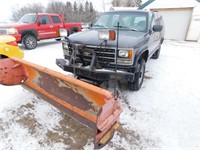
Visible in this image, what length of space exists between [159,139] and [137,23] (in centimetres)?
306

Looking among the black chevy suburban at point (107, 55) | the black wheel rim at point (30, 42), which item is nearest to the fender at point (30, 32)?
the black wheel rim at point (30, 42)

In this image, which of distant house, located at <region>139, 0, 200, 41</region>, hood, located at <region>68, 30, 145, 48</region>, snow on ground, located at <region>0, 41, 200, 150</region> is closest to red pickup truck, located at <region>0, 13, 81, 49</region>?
hood, located at <region>68, 30, 145, 48</region>

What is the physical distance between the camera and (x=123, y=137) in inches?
106

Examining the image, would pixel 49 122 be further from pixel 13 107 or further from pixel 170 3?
pixel 170 3

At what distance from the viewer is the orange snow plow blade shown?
1.95m

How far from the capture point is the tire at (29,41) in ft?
28.7

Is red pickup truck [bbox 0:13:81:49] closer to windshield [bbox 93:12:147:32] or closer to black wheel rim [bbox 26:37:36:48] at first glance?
black wheel rim [bbox 26:37:36:48]

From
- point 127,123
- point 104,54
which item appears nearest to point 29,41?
point 104,54

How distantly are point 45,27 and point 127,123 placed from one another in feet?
28.1

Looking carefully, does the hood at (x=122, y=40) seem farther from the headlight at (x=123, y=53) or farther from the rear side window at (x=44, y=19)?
the rear side window at (x=44, y=19)

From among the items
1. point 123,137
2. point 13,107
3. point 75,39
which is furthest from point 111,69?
point 13,107

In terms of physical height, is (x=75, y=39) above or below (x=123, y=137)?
above

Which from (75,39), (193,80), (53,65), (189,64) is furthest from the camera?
(189,64)

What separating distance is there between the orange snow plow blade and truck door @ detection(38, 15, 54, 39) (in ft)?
22.1
